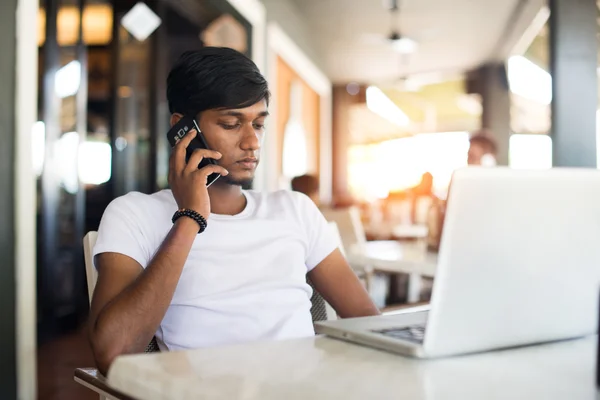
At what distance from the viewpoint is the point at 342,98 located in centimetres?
1276

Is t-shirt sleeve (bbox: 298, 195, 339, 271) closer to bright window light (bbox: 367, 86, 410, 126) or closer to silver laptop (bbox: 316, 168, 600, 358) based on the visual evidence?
silver laptop (bbox: 316, 168, 600, 358)

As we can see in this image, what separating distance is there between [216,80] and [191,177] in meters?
0.26

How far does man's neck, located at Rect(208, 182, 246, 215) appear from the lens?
4.83 ft

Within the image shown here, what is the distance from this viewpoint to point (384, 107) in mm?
14328

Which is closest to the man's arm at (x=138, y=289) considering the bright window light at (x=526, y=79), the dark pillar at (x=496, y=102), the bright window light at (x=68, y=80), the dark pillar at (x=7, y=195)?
the dark pillar at (x=7, y=195)

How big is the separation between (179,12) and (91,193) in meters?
1.68

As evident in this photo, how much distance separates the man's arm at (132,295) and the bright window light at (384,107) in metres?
11.9

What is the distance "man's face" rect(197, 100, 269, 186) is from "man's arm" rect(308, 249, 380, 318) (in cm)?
29

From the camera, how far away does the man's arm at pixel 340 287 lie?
1.47 metres

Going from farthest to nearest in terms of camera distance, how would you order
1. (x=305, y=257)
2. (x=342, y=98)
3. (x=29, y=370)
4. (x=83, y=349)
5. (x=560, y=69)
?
(x=342, y=98), (x=83, y=349), (x=560, y=69), (x=29, y=370), (x=305, y=257)

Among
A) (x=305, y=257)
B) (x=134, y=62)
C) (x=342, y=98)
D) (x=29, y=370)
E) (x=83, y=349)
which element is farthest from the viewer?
(x=342, y=98)

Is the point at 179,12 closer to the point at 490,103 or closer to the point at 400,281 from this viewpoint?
the point at 400,281

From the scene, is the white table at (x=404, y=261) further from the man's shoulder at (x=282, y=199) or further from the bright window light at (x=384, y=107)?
the bright window light at (x=384, y=107)

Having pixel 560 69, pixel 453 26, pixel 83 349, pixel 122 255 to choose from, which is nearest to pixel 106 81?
pixel 83 349
